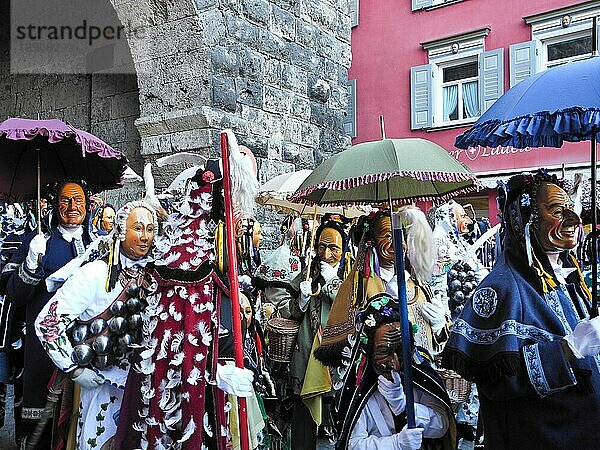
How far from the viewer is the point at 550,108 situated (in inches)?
99.7

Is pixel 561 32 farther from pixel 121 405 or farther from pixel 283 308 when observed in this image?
pixel 121 405

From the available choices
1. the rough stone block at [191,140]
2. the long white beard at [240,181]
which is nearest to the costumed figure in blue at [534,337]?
the long white beard at [240,181]

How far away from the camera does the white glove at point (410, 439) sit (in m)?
→ 2.53

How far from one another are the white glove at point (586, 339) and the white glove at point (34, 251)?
3211 mm

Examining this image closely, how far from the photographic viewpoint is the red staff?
2.87m

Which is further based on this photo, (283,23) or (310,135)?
(310,135)

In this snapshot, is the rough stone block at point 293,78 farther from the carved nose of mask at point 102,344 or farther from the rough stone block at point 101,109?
the carved nose of mask at point 102,344

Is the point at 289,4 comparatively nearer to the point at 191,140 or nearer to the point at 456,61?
the point at 191,140

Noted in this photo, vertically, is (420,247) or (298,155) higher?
(298,155)

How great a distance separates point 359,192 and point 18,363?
2.83 meters

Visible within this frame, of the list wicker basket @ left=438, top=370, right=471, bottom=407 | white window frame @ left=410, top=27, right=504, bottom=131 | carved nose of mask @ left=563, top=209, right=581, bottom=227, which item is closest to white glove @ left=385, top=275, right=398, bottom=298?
wicker basket @ left=438, top=370, right=471, bottom=407

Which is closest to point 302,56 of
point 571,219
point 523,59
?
point 571,219

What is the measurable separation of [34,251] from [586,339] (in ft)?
10.8

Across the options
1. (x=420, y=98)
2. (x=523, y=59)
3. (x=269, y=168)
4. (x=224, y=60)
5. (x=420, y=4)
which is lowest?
(x=269, y=168)
